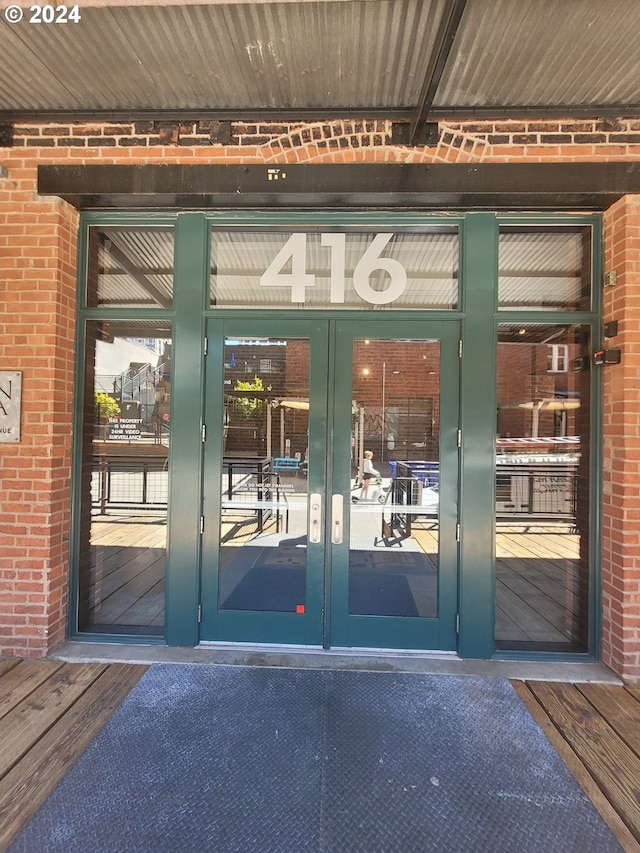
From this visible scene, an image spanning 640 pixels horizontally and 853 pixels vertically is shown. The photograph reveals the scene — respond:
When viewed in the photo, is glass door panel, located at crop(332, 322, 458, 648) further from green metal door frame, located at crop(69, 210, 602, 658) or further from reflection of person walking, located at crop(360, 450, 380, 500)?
green metal door frame, located at crop(69, 210, 602, 658)

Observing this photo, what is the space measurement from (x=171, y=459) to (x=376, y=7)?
3.06 meters

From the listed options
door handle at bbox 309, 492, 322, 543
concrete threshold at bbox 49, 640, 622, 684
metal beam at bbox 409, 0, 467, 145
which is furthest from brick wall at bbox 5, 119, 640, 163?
concrete threshold at bbox 49, 640, 622, 684

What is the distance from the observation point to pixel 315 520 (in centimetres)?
332

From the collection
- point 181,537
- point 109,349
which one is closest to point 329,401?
point 181,537

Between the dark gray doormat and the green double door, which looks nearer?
the dark gray doormat

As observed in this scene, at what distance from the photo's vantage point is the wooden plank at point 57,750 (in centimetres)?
194

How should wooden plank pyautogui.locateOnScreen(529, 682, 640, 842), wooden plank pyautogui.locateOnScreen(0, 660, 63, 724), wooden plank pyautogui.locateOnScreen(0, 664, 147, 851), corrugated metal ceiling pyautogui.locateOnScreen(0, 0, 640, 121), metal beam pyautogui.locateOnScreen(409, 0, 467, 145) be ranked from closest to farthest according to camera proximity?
wooden plank pyautogui.locateOnScreen(0, 664, 147, 851), wooden plank pyautogui.locateOnScreen(529, 682, 640, 842), metal beam pyautogui.locateOnScreen(409, 0, 467, 145), corrugated metal ceiling pyautogui.locateOnScreen(0, 0, 640, 121), wooden plank pyautogui.locateOnScreen(0, 660, 63, 724)

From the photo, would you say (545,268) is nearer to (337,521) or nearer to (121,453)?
(337,521)

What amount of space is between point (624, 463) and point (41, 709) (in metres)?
4.04

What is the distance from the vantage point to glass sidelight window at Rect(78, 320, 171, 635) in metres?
3.44

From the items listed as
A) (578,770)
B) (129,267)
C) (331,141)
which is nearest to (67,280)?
(129,267)

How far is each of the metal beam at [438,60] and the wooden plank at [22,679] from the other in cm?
445

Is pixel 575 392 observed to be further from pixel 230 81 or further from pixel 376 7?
pixel 230 81

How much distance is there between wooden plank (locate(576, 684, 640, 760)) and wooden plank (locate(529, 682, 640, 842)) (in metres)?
0.04
